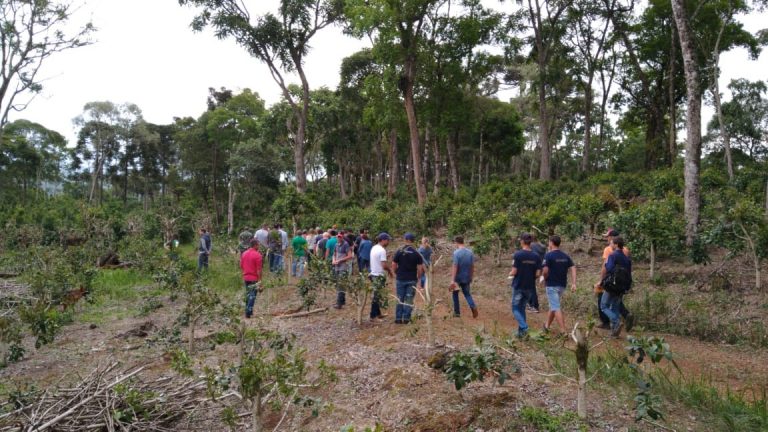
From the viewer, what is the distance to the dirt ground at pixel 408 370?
175 inches

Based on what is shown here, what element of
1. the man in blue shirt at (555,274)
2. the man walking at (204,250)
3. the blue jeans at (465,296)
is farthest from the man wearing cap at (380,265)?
the man walking at (204,250)

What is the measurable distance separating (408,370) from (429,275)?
1408mm

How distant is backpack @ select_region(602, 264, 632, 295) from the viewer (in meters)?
6.80

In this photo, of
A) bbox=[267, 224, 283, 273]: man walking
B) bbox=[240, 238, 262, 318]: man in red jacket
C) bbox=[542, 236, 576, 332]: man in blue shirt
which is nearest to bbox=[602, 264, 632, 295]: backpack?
bbox=[542, 236, 576, 332]: man in blue shirt

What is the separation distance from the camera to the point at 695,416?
4285mm

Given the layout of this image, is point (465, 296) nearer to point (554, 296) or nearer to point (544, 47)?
point (554, 296)

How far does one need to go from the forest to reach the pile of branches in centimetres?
3

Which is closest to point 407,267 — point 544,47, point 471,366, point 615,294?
point 615,294

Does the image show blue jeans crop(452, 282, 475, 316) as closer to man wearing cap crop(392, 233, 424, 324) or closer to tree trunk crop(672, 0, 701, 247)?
man wearing cap crop(392, 233, 424, 324)

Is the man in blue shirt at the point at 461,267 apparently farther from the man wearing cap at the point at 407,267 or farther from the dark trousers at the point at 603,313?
the dark trousers at the point at 603,313

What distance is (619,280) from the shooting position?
6805 millimetres

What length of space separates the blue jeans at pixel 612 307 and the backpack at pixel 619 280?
0.53ft

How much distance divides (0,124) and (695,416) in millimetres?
23884

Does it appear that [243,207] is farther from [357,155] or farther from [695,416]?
[695,416]
